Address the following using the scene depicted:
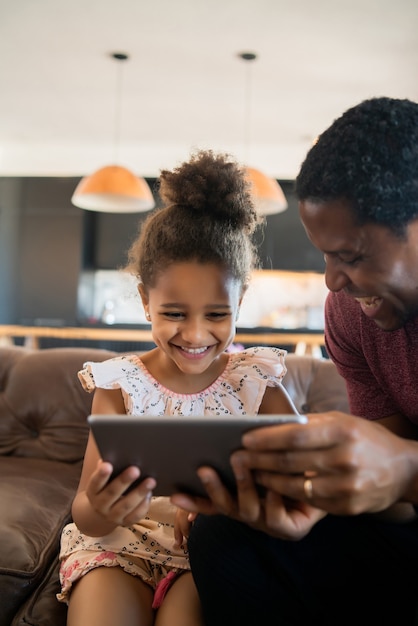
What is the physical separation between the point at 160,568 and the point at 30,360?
1.02 metres

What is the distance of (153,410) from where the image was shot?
1.32 metres

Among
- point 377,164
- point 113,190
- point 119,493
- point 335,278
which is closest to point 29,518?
point 119,493

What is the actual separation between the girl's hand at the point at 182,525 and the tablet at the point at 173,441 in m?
0.34

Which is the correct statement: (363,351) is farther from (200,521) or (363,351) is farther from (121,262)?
(121,262)

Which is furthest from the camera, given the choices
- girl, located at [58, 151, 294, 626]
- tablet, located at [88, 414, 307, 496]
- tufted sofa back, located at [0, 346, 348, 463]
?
tufted sofa back, located at [0, 346, 348, 463]

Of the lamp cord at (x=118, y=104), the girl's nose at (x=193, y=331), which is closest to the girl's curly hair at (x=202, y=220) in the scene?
the girl's nose at (x=193, y=331)

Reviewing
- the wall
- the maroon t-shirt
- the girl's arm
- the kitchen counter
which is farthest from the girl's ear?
the wall

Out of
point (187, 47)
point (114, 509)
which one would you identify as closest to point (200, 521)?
point (114, 509)

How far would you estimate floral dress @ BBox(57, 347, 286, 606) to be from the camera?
1.21 m

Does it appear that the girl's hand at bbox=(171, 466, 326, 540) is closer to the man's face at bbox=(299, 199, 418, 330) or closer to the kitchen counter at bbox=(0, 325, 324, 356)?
the man's face at bbox=(299, 199, 418, 330)

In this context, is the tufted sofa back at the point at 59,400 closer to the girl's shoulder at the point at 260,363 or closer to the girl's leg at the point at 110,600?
the girl's shoulder at the point at 260,363

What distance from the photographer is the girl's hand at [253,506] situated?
86cm

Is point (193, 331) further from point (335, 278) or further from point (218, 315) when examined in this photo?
point (335, 278)

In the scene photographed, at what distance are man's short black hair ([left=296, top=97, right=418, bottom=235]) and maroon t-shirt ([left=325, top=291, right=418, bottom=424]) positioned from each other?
0.27 metres
